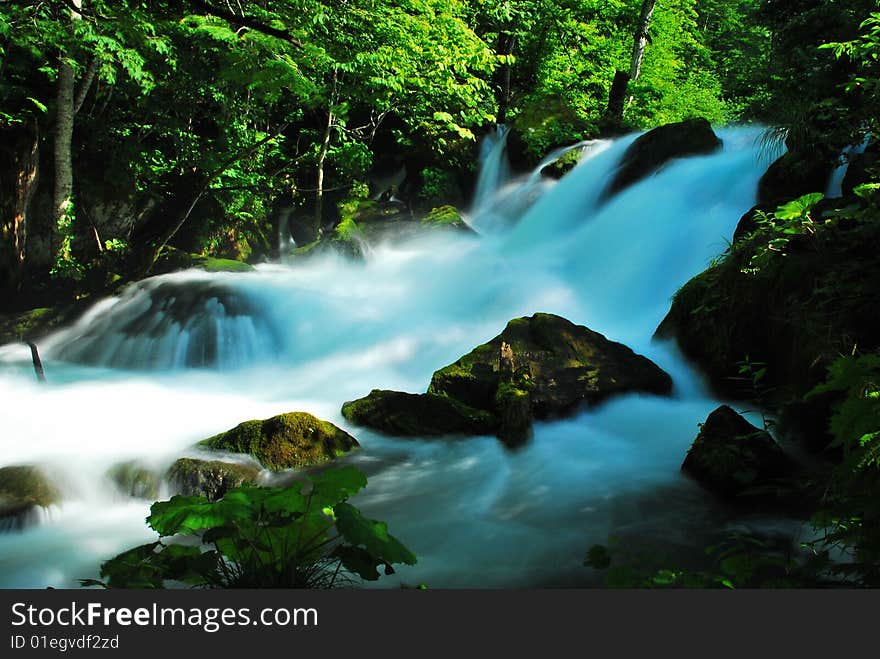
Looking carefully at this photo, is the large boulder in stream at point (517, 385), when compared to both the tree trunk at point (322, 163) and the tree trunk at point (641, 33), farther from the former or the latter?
the tree trunk at point (641, 33)

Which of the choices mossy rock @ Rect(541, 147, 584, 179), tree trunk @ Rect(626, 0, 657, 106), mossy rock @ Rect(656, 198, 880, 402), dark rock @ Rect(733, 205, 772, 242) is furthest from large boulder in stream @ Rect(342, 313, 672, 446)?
tree trunk @ Rect(626, 0, 657, 106)

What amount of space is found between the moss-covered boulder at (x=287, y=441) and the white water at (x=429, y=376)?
0.27 meters

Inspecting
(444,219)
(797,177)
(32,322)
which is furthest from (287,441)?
(444,219)

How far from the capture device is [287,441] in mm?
5062

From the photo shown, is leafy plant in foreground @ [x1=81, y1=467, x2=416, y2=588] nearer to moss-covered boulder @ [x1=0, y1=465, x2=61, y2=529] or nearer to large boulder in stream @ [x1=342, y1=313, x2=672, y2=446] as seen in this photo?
moss-covered boulder @ [x1=0, y1=465, x2=61, y2=529]

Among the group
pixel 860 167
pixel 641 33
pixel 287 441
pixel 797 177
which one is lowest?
pixel 287 441

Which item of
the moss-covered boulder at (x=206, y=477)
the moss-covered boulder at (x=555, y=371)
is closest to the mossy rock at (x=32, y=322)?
the moss-covered boulder at (x=206, y=477)

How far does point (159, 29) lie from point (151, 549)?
10431mm

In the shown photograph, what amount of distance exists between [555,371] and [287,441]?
2712 mm

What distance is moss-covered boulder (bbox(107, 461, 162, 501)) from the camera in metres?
4.60

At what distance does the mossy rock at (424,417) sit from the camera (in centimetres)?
566

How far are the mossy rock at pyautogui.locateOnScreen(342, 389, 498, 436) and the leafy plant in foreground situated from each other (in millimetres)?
3392

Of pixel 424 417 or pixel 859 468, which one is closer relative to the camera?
pixel 859 468

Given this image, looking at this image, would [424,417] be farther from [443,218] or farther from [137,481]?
[443,218]
